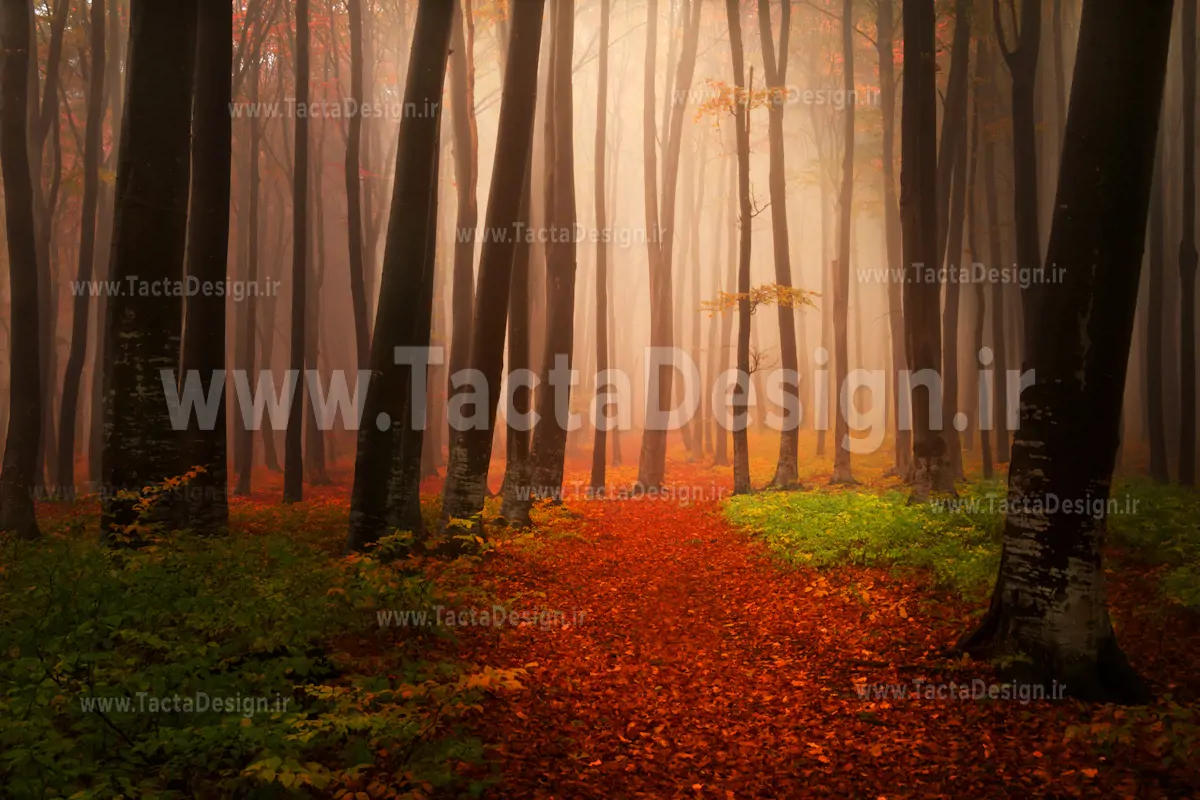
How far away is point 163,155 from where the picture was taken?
795cm

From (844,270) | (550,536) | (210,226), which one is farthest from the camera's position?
(844,270)

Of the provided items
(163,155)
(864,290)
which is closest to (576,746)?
(163,155)

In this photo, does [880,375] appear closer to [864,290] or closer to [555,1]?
[864,290]

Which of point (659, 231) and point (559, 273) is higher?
point (659, 231)

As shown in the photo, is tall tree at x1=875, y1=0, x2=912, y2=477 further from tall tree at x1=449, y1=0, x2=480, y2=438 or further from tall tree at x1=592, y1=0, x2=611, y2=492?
tall tree at x1=449, y1=0, x2=480, y2=438

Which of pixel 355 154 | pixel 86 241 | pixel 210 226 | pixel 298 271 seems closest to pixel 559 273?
pixel 355 154

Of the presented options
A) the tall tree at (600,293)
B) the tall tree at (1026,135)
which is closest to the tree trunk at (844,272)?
the tall tree at (1026,135)

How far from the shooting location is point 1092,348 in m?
5.79

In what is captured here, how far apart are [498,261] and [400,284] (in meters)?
2.11

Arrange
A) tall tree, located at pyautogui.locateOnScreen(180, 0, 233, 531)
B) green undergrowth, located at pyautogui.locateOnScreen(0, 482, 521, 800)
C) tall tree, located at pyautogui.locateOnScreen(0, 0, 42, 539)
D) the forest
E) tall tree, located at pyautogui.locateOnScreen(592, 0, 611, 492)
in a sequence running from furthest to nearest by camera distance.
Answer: tall tree, located at pyautogui.locateOnScreen(592, 0, 611, 492) → tall tree, located at pyautogui.locateOnScreen(0, 0, 42, 539) → tall tree, located at pyautogui.locateOnScreen(180, 0, 233, 531) → the forest → green undergrowth, located at pyautogui.locateOnScreen(0, 482, 521, 800)

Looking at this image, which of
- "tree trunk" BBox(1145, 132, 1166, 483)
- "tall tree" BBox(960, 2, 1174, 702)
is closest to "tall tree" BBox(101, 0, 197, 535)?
"tall tree" BBox(960, 2, 1174, 702)

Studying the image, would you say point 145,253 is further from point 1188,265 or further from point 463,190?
point 1188,265

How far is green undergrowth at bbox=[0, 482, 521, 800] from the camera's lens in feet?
12.5

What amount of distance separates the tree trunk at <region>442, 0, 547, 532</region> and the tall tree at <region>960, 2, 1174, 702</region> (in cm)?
715
